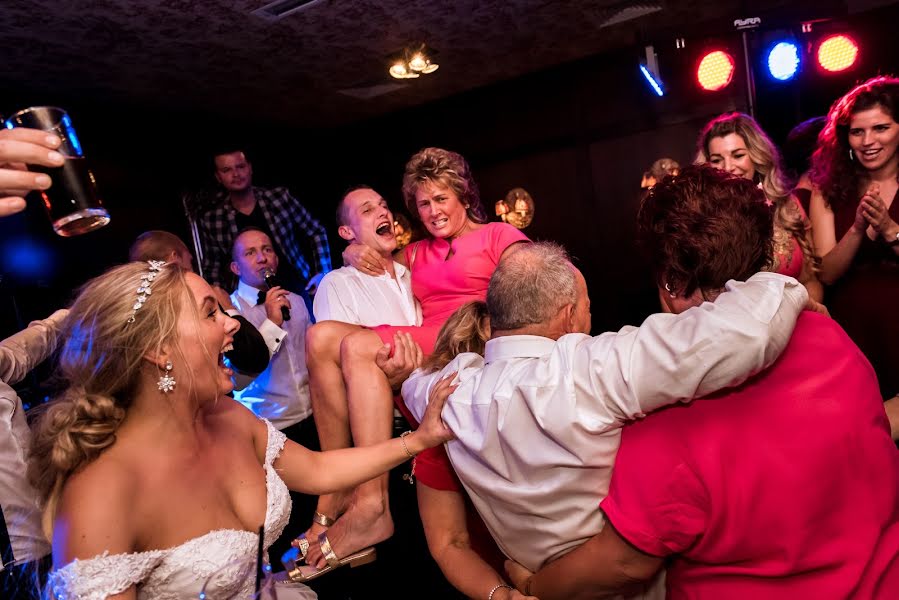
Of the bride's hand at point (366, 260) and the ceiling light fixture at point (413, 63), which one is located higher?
the ceiling light fixture at point (413, 63)

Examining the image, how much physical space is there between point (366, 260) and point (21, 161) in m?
2.22

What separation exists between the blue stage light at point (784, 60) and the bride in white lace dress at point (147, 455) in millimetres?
3558

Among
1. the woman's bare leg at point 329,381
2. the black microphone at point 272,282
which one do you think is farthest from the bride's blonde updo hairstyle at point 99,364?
the black microphone at point 272,282

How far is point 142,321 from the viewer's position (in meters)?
1.71

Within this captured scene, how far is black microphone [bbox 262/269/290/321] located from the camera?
3.58m

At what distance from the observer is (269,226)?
532 centimetres

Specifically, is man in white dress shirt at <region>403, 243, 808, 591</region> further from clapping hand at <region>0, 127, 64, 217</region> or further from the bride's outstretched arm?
clapping hand at <region>0, 127, 64, 217</region>

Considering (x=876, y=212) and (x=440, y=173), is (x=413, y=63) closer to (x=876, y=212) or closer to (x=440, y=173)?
(x=440, y=173)

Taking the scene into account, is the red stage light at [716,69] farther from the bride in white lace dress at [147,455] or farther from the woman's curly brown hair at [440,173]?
the bride in white lace dress at [147,455]

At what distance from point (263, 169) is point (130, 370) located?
6301 millimetres

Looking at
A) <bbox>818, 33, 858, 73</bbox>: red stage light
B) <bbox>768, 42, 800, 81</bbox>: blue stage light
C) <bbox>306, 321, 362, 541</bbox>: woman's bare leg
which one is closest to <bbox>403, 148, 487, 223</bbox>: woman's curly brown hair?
<bbox>306, 321, 362, 541</bbox>: woman's bare leg

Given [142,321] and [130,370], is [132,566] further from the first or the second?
[142,321]

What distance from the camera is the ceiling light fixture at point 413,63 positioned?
5.18 meters

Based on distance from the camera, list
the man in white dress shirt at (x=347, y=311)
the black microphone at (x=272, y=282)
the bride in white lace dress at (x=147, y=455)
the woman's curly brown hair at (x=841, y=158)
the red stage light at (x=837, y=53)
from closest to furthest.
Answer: the bride in white lace dress at (x=147, y=455) < the man in white dress shirt at (x=347, y=311) < the woman's curly brown hair at (x=841, y=158) < the black microphone at (x=272, y=282) < the red stage light at (x=837, y=53)
